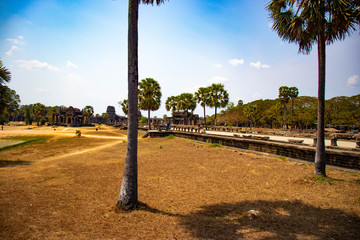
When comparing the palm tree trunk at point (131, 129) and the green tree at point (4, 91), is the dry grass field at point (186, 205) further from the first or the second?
the green tree at point (4, 91)

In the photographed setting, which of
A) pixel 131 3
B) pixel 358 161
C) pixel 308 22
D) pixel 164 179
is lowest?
pixel 164 179

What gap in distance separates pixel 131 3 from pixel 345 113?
183 ft

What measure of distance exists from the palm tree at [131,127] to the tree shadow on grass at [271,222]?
172 centimetres

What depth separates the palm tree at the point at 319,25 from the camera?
7005 mm

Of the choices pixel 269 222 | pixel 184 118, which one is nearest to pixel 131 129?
pixel 269 222

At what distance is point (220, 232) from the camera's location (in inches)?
156

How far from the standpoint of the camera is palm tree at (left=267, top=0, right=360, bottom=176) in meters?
7.01

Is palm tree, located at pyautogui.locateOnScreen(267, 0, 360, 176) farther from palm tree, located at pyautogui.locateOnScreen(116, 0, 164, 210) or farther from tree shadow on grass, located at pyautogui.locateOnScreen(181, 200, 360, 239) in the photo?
palm tree, located at pyautogui.locateOnScreen(116, 0, 164, 210)

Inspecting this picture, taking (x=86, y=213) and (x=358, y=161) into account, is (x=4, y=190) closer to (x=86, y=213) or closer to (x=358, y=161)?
(x=86, y=213)

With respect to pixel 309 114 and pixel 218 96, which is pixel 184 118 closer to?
pixel 218 96

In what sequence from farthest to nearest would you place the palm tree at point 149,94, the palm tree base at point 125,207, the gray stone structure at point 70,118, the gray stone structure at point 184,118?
the gray stone structure at point 70,118
the gray stone structure at point 184,118
the palm tree at point 149,94
the palm tree base at point 125,207

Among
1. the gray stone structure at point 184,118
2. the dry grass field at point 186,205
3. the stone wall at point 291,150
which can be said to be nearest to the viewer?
the dry grass field at point 186,205

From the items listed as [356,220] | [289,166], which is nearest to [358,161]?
[289,166]

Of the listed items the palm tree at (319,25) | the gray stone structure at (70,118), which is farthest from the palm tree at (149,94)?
the gray stone structure at (70,118)
